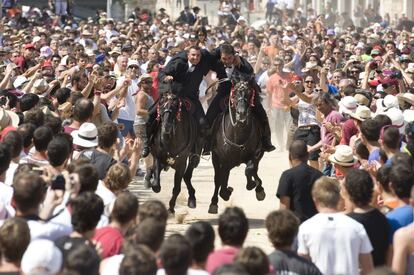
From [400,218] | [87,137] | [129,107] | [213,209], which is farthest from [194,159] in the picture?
[400,218]

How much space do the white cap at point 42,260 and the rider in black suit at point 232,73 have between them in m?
9.19

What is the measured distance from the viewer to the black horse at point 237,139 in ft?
56.7

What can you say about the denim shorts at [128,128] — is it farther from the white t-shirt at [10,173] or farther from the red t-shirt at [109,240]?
the red t-shirt at [109,240]

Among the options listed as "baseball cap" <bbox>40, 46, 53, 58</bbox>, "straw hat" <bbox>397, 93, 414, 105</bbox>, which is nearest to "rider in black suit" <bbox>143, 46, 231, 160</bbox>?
"straw hat" <bbox>397, 93, 414, 105</bbox>

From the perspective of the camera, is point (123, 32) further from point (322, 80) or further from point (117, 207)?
point (117, 207)

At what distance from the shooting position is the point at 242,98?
17203 millimetres

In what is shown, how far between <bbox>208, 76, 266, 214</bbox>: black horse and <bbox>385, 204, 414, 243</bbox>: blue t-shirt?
712 cm

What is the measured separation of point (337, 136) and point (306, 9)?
43.6 meters

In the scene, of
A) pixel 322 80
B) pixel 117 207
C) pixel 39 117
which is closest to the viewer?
pixel 117 207

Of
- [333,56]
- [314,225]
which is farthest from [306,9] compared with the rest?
[314,225]

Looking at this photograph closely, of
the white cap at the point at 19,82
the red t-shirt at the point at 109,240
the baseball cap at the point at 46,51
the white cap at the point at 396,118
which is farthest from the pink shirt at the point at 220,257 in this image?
the baseball cap at the point at 46,51

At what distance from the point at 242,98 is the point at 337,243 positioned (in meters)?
7.54

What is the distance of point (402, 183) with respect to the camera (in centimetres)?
1034

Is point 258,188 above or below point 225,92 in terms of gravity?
below
